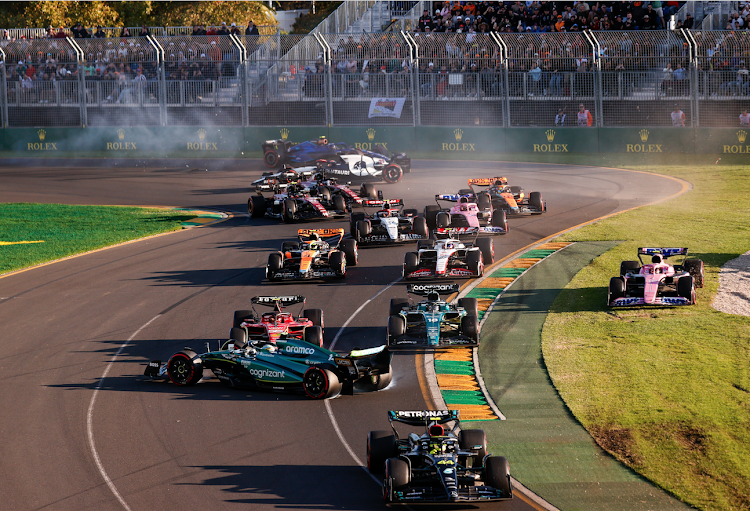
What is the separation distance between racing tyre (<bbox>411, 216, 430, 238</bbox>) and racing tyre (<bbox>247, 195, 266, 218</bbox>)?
23.1 ft

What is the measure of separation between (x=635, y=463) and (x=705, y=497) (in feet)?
3.80

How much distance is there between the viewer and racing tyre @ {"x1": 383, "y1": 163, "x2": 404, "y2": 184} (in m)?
36.4

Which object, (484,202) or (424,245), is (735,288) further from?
(484,202)

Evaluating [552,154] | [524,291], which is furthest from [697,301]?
[552,154]

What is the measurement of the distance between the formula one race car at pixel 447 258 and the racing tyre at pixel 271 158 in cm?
Result: 1921

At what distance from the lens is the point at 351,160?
36.3 meters

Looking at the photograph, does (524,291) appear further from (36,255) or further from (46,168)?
(46,168)

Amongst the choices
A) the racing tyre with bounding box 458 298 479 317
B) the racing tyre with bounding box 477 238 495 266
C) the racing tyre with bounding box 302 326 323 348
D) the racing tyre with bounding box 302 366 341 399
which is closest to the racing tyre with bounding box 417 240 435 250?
the racing tyre with bounding box 477 238 495 266

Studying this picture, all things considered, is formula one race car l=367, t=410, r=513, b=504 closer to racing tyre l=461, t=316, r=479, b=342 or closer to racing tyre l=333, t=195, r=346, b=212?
racing tyre l=461, t=316, r=479, b=342

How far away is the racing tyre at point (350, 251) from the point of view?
23.0 meters

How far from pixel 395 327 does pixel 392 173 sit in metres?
20.5

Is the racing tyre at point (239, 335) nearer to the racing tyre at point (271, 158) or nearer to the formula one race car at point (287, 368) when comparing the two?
the formula one race car at point (287, 368)

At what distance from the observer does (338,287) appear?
21375 mm

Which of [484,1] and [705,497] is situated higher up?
[484,1]
